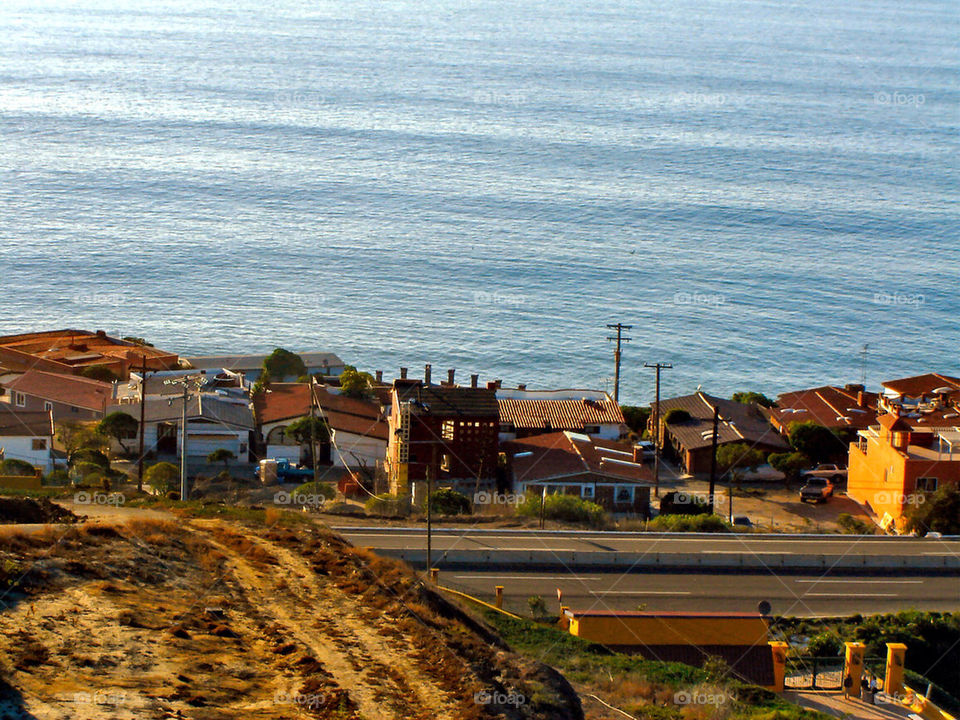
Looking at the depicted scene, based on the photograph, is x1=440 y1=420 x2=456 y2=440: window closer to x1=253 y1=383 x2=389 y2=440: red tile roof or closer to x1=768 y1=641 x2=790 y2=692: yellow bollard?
x1=253 y1=383 x2=389 y2=440: red tile roof

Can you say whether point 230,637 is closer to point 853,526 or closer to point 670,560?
point 670,560

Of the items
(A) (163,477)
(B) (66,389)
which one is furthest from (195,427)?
(A) (163,477)

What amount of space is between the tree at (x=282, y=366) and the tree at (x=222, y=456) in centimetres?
1128

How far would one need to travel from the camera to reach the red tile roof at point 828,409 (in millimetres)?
47719

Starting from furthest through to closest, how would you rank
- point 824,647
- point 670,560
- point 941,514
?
point 941,514 → point 670,560 → point 824,647

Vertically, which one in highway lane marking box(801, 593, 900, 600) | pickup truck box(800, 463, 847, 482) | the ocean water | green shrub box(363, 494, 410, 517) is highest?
the ocean water

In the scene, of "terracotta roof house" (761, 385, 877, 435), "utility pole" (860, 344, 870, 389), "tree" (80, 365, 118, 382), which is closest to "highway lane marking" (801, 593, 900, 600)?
"terracotta roof house" (761, 385, 877, 435)

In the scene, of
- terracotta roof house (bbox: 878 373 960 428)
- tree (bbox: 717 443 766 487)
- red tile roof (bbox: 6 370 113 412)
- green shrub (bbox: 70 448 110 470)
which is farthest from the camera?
terracotta roof house (bbox: 878 373 960 428)

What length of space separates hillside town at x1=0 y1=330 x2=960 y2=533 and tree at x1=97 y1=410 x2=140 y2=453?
0.05 meters

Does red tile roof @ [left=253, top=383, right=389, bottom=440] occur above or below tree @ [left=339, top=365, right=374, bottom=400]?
below

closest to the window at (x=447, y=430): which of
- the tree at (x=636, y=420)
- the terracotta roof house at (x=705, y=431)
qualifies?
the terracotta roof house at (x=705, y=431)

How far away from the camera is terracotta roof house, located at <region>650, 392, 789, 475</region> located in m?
42.5

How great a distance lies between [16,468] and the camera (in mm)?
32062

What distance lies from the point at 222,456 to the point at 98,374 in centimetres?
1071
